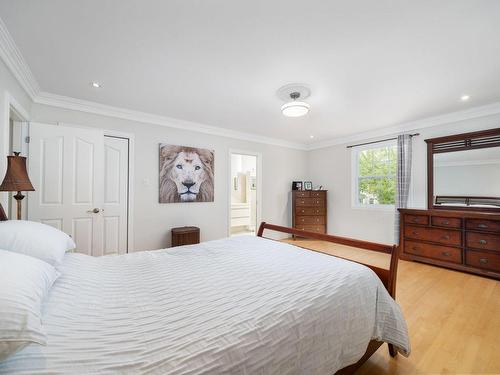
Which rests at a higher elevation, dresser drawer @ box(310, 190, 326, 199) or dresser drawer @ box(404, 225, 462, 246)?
dresser drawer @ box(310, 190, 326, 199)

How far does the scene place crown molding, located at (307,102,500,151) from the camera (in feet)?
10.7

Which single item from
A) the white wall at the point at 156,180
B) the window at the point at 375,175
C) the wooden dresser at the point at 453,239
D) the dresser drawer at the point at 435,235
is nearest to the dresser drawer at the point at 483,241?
the wooden dresser at the point at 453,239

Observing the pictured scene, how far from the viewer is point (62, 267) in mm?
1337

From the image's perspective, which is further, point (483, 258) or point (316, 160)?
point (316, 160)

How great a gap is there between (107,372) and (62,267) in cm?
97

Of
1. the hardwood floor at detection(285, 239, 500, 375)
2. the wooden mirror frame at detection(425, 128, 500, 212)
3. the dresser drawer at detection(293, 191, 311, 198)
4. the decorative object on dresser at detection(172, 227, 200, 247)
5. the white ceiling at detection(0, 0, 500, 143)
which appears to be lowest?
the hardwood floor at detection(285, 239, 500, 375)

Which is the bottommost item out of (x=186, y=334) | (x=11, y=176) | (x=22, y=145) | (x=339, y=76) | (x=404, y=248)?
(x=404, y=248)

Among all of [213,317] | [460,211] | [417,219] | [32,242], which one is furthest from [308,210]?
[32,242]

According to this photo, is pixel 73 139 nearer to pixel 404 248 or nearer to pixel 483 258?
pixel 404 248

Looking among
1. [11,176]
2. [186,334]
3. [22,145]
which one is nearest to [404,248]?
[186,334]

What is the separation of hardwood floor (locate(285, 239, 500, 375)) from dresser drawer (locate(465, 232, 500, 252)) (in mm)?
425

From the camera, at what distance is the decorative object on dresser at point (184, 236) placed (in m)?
3.61

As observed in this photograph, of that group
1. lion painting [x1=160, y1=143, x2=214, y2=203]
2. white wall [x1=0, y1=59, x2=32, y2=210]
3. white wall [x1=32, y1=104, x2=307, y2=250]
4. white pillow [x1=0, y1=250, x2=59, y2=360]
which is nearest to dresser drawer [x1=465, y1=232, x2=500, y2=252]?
white wall [x1=32, y1=104, x2=307, y2=250]

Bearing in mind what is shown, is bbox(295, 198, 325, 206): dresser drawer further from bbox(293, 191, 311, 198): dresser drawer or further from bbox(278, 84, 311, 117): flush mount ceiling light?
bbox(278, 84, 311, 117): flush mount ceiling light
